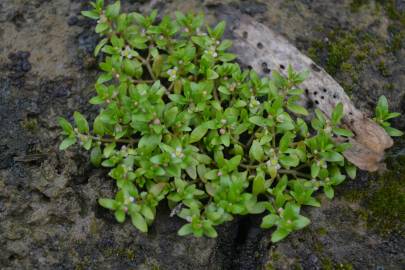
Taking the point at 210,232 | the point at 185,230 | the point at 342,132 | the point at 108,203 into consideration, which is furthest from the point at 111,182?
the point at 342,132

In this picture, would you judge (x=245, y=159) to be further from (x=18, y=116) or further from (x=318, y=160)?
(x=18, y=116)

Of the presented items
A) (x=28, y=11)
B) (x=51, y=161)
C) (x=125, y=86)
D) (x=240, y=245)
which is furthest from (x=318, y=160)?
(x=28, y=11)

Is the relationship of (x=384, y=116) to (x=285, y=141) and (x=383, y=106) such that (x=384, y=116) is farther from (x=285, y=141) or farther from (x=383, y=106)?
(x=285, y=141)

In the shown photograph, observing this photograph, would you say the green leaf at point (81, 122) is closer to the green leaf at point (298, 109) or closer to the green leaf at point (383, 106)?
the green leaf at point (298, 109)

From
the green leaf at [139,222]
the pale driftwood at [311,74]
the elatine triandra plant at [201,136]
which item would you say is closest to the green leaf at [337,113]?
the elatine triandra plant at [201,136]

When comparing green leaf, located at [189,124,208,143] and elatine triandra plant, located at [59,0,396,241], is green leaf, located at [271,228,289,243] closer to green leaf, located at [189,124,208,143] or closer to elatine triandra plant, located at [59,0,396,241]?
elatine triandra plant, located at [59,0,396,241]
